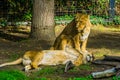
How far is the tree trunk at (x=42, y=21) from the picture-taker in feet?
42.3

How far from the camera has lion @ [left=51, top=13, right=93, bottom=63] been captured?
9.36 meters

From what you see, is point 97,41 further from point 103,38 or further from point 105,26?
point 105,26

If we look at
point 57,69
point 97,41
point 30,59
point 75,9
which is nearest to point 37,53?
point 30,59

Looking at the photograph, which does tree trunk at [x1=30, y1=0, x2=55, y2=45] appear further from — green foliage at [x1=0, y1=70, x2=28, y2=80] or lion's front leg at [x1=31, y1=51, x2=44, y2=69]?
green foliage at [x1=0, y1=70, x2=28, y2=80]

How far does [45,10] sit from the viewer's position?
1298 centimetres

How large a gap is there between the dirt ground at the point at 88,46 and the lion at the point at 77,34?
0.70m

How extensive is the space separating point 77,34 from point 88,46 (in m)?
2.85

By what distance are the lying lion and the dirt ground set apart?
0.24 meters

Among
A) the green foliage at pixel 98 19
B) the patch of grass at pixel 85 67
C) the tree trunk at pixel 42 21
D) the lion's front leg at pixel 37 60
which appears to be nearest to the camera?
the patch of grass at pixel 85 67

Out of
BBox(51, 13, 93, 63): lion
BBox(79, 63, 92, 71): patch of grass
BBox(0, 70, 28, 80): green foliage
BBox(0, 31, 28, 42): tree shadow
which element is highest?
BBox(51, 13, 93, 63): lion

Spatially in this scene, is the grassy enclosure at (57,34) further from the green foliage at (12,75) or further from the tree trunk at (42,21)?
the tree trunk at (42,21)

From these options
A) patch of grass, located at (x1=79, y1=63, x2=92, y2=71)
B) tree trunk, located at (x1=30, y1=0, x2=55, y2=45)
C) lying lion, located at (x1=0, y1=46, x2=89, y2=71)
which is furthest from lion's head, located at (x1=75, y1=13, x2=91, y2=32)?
tree trunk, located at (x1=30, y1=0, x2=55, y2=45)

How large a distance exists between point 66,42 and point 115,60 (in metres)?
1.27

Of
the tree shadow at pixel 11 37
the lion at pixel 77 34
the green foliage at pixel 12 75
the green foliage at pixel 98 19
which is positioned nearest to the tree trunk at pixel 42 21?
the tree shadow at pixel 11 37
